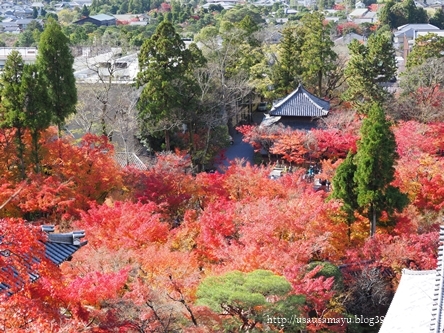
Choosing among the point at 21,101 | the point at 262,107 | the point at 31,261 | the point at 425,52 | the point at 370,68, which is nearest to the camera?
the point at 31,261

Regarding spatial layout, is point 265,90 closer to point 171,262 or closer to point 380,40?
point 380,40

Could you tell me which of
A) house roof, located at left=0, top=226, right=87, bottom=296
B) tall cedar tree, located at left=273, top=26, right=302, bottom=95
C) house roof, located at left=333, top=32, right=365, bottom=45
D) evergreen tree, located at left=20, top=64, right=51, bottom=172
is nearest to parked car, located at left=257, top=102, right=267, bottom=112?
tall cedar tree, located at left=273, top=26, right=302, bottom=95

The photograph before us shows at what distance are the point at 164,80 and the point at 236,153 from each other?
30.7 feet

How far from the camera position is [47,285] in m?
11.7

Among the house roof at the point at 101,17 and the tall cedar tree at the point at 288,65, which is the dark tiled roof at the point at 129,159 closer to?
Result: the tall cedar tree at the point at 288,65

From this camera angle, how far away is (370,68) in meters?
35.0

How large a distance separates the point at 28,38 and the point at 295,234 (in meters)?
72.6

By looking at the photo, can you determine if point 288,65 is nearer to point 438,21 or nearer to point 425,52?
point 425,52

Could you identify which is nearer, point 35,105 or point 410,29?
point 35,105

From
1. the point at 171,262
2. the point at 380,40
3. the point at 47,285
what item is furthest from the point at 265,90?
the point at 47,285

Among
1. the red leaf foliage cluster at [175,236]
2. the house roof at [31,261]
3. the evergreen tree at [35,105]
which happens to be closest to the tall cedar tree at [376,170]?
the red leaf foliage cluster at [175,236]

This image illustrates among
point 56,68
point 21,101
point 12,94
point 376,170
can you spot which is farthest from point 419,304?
Answer: point 56,68

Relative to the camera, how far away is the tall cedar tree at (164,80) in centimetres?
3139

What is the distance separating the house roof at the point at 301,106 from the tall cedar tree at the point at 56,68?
45.9 feet
